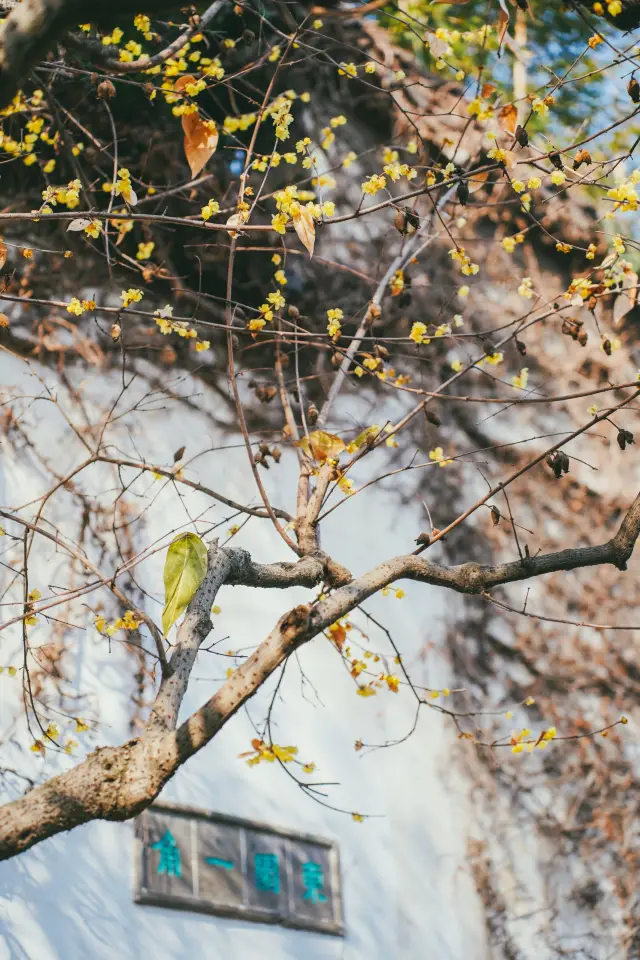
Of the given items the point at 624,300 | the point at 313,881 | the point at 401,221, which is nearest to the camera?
the point at 401,221

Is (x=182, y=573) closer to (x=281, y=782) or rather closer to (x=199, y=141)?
(x=199, y=141)

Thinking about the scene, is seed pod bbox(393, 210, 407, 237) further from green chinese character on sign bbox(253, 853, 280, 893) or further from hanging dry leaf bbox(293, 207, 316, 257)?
green chinese character on sign bbox(253, 853, 280, 893)

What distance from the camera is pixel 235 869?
318 cm

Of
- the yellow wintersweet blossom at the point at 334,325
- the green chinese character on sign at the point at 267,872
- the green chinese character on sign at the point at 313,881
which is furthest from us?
the green chinese character on sign at the point at 313,881

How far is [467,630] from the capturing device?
177 inches

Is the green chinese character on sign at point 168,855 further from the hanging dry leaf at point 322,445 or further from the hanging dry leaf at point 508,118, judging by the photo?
the hanging dry leaf at point 508,118

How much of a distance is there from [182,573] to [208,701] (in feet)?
1.24

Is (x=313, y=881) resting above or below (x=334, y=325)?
below

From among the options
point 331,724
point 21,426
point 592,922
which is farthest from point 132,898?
point 592,922

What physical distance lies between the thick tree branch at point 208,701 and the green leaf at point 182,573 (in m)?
0.10

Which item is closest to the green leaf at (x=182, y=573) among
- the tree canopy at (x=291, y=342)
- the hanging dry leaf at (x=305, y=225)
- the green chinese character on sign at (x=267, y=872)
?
the tree canopy at (x=291, y=342)

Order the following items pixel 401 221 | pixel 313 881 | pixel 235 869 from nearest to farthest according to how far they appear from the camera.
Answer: pixel 401 221 → pixel 235 869 → pixel 313 881

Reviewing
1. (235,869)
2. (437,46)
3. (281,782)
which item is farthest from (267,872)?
(437,46)

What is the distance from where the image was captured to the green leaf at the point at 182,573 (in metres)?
2.16
